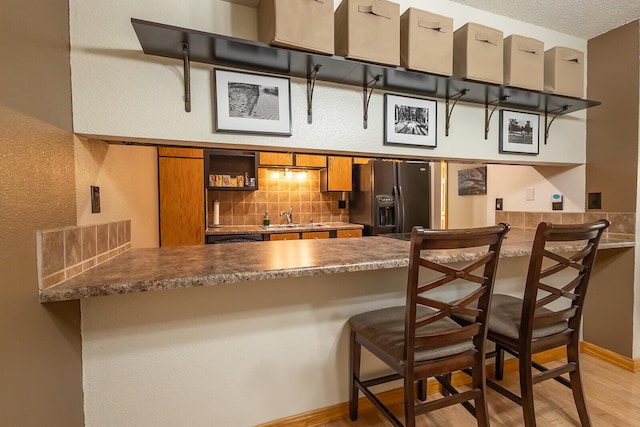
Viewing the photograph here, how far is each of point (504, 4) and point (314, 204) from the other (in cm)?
311

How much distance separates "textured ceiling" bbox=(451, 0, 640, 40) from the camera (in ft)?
6.07

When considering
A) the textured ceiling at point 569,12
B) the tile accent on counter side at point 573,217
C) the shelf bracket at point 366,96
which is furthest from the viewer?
the tile accent on counter side at point 573,217

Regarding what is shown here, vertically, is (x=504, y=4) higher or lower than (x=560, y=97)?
higher

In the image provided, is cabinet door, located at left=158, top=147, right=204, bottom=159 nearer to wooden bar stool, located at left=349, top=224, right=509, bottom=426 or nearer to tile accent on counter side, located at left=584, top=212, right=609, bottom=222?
wooden bar stool, located at left=349, top=224, right=509, bottom=426

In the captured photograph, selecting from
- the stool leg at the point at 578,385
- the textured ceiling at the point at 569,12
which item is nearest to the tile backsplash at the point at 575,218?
the stool leg at the point at 578,385

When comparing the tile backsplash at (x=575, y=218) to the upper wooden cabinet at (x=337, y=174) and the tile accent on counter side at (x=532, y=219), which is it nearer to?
the tile accent on counter side at (x=532, y=219)

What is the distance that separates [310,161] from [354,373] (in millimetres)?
2899

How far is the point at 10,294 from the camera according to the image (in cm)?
78

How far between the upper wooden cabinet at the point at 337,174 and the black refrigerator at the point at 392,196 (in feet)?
Answer: 0.53

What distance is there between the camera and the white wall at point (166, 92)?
1.23 meters

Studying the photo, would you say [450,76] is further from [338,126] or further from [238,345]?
[238,345]

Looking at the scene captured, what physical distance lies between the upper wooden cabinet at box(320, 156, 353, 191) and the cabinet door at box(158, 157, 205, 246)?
162 cm

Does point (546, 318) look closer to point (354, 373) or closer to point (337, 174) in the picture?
point (354, 373)

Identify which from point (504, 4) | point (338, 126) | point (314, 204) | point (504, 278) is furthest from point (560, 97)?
point (314, 204)
